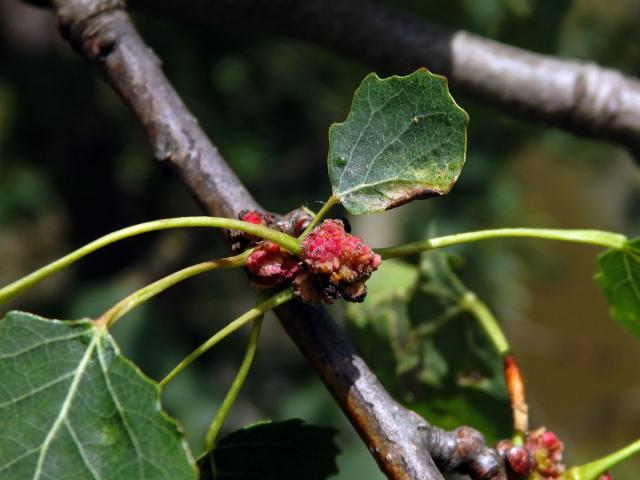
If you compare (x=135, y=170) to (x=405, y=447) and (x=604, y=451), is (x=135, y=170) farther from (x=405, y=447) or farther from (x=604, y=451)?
(x=604, y=451)

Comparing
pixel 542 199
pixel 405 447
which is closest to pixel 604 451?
pixel 542 199

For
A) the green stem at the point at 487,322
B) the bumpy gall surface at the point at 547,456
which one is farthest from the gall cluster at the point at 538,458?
the green stem at the point at 487,322

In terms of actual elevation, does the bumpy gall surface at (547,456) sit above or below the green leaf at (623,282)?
below

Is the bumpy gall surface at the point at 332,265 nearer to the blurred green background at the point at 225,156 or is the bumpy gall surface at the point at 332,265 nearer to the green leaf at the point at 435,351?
the green leaf at the point at 435,351

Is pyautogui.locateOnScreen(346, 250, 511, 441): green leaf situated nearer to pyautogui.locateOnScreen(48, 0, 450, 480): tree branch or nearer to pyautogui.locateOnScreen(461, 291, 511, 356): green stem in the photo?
pyautogui.locateOnScreen(461, 291, 511, 356): green stem

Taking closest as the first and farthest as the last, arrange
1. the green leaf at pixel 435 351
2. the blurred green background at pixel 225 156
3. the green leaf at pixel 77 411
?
1. the green leaf at pixel 77 411
2. the green leaf at pixel 435 351
3. the blurred green background at pixel 225 156
